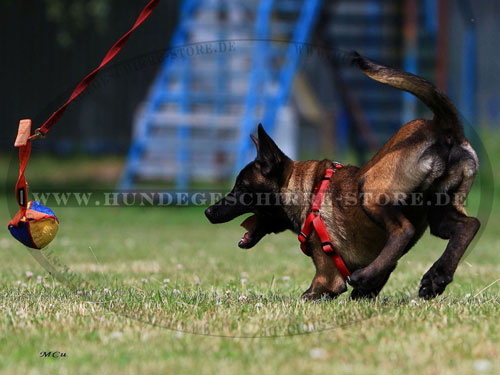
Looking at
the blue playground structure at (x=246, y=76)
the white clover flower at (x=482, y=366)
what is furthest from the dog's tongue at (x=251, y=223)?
the blue playground structure at (x=246, y=76)

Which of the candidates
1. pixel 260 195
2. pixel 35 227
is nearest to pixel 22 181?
pixel 35 227

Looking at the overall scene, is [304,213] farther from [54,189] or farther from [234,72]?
[54,189]

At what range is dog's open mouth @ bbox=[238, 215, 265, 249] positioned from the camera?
11.7ft

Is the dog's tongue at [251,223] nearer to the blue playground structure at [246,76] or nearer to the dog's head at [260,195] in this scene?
the dog's head at [260,195]

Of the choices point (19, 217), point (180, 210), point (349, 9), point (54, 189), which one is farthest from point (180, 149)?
point (19, 217)

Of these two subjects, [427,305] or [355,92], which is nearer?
[427,305]

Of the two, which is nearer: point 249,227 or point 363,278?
point 363,278

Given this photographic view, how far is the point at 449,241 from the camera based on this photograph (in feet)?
10.3

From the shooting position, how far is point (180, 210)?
32.9 ft

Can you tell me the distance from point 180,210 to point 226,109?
2.77 metres

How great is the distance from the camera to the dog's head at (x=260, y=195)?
3.47 metres

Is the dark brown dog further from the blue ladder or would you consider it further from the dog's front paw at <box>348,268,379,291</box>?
the blue ladder

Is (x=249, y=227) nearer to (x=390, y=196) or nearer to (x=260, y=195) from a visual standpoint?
(x=260, y=195)

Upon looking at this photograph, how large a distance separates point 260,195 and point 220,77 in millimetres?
7871
